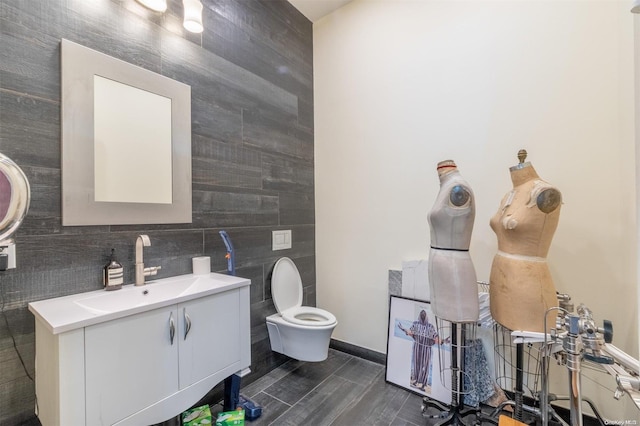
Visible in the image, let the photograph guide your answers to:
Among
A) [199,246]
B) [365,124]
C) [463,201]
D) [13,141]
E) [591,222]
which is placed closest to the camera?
[13,141]

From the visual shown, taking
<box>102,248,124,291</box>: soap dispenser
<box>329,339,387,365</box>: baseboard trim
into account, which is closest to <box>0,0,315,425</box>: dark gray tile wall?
<box>102,248,124,291</box>: soap dispenser

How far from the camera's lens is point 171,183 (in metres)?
1.64

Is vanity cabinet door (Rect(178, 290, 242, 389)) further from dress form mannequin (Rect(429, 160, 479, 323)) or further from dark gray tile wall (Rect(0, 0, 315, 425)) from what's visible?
dress form mannequin (Rect(429, 160, 479, 323))

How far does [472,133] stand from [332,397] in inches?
78.5

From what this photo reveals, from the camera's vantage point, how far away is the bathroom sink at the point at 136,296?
117 cm

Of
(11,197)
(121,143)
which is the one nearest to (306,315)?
(121,143)

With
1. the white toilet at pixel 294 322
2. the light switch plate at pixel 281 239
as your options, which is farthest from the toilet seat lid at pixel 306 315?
the light switch plate at pixel 281 239

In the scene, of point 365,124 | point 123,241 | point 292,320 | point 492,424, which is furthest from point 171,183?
point 492,424

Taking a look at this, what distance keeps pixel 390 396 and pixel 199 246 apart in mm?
1592

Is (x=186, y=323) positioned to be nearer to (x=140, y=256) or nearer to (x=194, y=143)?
(x=140, y=256)

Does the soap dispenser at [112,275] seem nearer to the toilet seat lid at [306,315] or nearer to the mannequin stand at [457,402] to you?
the toilet seat lid at [306,315]

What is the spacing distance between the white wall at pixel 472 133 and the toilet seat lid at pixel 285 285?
1.21 feet

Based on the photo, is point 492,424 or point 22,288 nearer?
point 22,288

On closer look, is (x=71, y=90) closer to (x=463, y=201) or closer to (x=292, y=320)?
(x=292, y=320)
